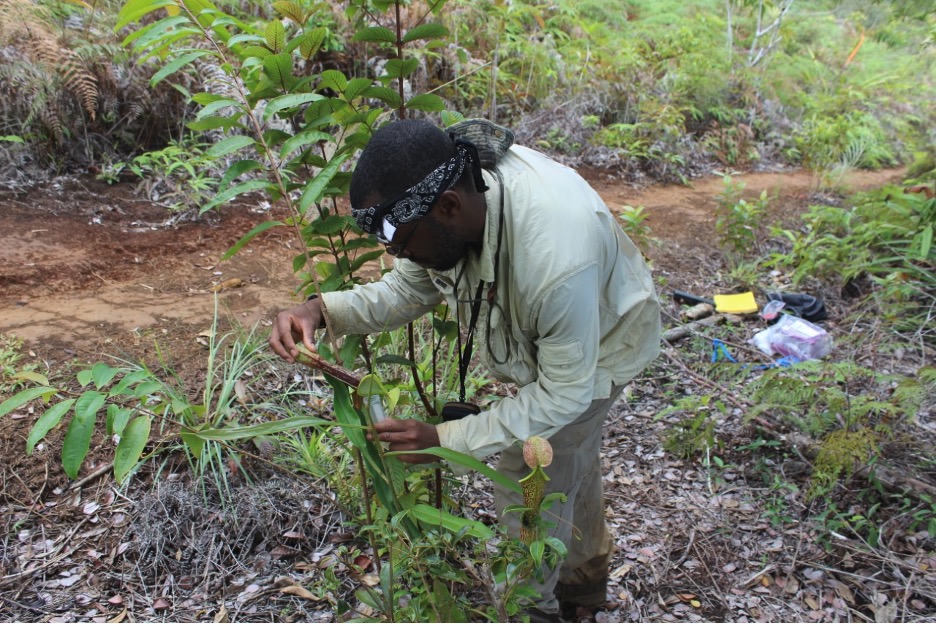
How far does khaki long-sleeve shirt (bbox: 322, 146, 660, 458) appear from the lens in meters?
1.57

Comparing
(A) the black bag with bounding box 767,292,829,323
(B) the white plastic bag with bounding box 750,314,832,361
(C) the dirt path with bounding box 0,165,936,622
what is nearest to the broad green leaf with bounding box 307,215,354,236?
(C) the dirt path with bounding box 0,165,936,622

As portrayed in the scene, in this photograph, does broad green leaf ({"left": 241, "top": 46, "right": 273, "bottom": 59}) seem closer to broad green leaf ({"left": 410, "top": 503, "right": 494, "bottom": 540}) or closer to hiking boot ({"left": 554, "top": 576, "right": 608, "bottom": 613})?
broad green leaf ({"left": 410, "top": 503, "right": 494, "bottom": 540})

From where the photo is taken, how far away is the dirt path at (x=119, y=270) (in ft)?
11.4

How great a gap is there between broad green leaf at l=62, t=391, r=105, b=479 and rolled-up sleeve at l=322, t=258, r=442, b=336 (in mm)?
667

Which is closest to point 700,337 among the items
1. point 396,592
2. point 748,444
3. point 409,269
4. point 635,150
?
point 748,444

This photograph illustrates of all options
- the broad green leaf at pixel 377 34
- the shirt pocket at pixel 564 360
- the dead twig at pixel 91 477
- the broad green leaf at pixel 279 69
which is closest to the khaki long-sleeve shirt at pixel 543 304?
the shirt pocket at pixel 564 360

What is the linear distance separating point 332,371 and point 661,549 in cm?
195

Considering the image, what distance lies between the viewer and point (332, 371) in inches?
62.4

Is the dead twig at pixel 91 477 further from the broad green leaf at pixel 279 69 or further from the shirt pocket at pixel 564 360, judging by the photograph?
the shirt pocket at pixel 564 360

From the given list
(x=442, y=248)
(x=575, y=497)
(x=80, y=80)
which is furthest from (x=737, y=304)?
(x=80, y=80)

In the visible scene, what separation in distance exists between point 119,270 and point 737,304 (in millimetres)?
→ 4439

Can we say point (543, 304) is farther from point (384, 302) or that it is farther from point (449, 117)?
point (449, 117)

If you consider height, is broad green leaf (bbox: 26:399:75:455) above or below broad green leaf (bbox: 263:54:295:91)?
below

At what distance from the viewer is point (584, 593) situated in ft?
8.26
